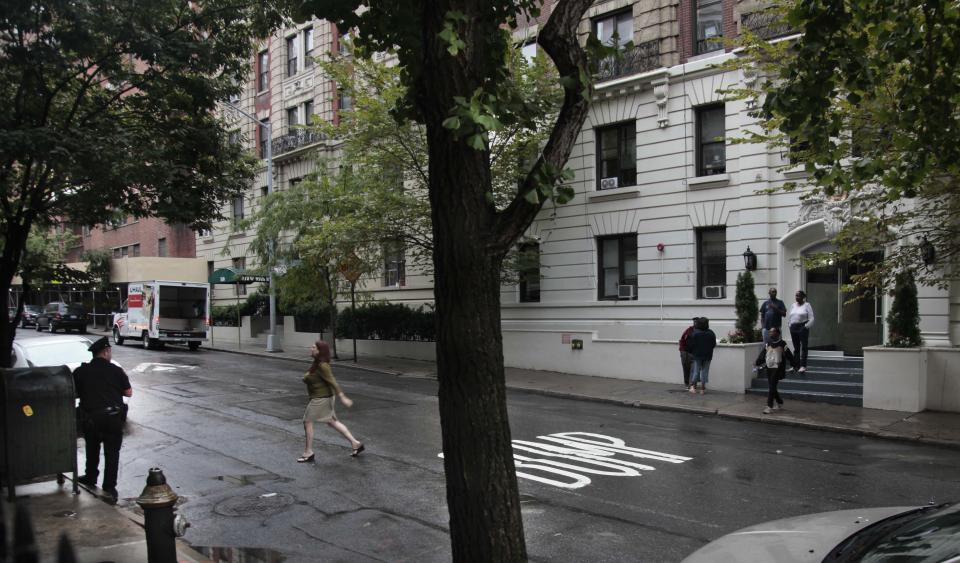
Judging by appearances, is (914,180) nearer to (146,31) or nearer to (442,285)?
(442,285)

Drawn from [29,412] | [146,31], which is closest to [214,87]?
[146,31]

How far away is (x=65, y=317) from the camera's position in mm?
39000

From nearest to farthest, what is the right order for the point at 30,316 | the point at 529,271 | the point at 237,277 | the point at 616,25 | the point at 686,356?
1. the point at 686,356
2. the point at 616,25
3. the point at 529,271
4. the point at 237,277
5. the point at 30,316

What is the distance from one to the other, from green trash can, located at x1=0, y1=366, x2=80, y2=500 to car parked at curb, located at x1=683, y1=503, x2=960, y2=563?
681cm

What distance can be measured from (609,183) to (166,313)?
18983mm

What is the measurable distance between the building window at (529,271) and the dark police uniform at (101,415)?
13.8m

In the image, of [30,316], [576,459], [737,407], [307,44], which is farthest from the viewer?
[30,316]

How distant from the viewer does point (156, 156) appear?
8.73 meters

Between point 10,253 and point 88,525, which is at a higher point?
point 10,253

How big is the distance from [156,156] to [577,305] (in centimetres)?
1464

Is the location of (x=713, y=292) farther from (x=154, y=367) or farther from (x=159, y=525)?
(x=154, y=367)

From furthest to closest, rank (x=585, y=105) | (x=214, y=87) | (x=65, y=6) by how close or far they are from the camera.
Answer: (x=214, y=87) → (x=65, y=6) → (x=585, y=105)

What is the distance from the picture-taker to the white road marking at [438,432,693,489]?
849 centimetres

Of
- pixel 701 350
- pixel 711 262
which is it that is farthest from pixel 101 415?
pixel 711 262
